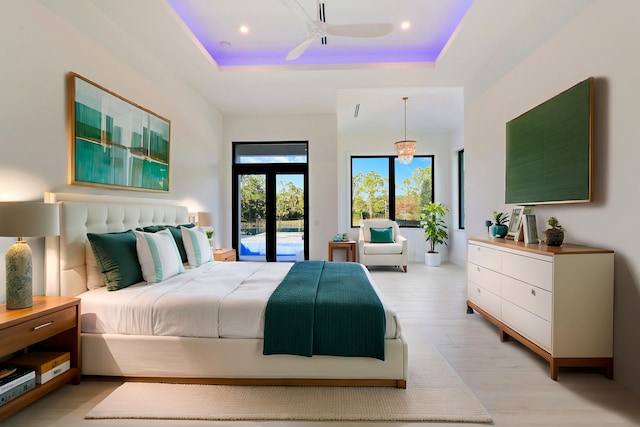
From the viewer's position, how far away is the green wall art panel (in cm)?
262

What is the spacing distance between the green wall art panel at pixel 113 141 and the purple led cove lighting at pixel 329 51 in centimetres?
112

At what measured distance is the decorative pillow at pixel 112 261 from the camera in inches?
95.7

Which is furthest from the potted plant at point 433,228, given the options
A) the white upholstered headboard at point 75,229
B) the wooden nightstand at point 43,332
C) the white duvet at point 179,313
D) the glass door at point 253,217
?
the wooden nightstand at point 43,332

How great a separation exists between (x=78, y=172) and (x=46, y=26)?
109cm

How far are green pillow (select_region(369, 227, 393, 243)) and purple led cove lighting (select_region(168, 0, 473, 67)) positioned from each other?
3.40 m

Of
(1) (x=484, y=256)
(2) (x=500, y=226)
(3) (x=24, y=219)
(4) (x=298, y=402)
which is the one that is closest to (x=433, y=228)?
(2) (x=500, y=226)

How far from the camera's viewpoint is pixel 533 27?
2969mm

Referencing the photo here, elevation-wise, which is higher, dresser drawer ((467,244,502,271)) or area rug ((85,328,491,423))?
dresser drawer ((467,244,502,271))

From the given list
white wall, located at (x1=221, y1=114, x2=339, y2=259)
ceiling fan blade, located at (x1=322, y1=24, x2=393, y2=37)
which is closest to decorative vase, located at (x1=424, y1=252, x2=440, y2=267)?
white wall, located at (x1=221, y1=114, x2=339, y2=259)

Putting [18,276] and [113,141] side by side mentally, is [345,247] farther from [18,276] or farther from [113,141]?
[18,276]

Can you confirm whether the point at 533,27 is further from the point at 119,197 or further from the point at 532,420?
the point at 119,197

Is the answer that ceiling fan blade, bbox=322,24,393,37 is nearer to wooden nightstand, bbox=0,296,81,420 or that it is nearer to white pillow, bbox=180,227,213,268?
white pillow, bbox=180,227,213,268

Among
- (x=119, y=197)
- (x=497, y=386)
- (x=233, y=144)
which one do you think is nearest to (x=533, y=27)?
(x=497, y=386)

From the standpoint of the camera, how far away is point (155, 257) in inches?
106
